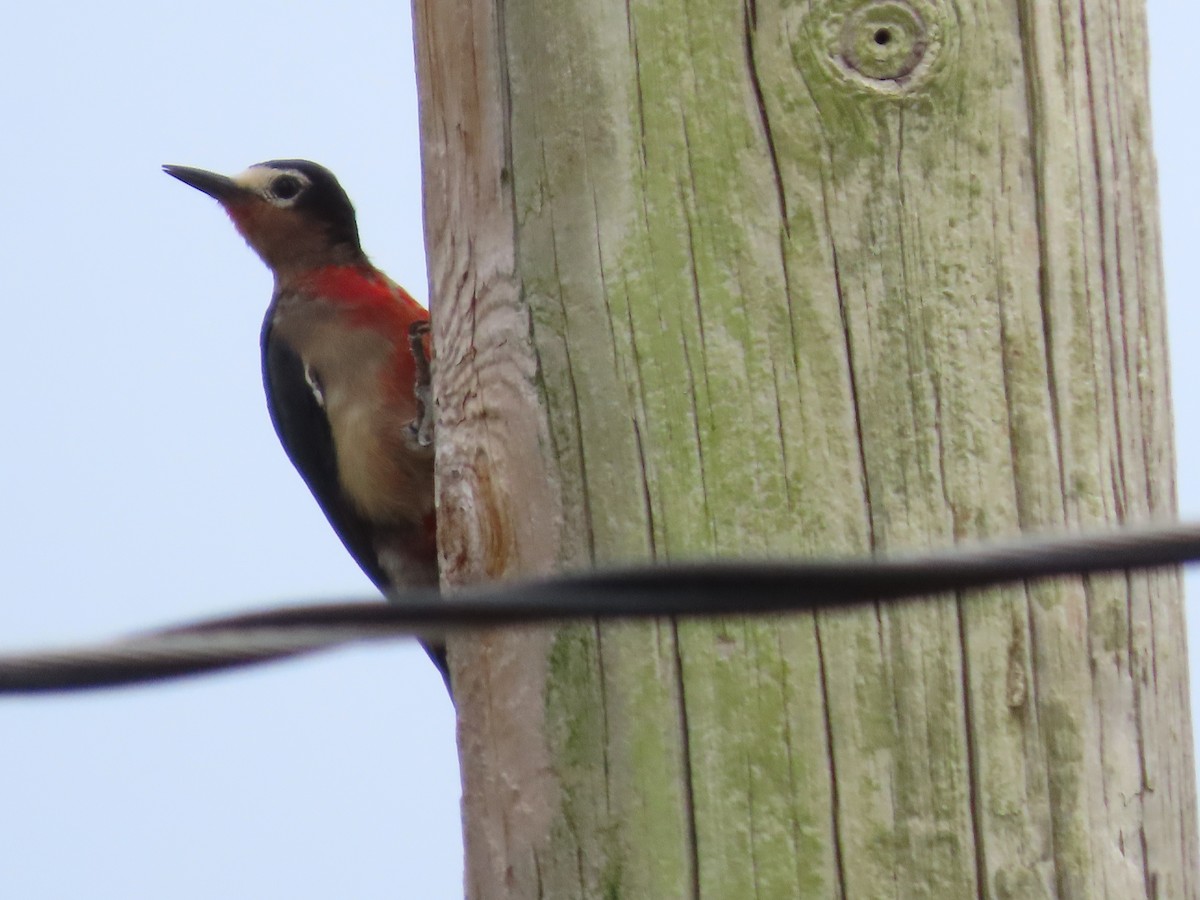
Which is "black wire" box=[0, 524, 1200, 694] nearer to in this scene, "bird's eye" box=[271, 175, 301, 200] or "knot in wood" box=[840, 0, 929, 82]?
"knot in wood" box=[840, 0, 929, 82]

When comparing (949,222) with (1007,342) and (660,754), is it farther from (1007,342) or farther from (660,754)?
(660,754)

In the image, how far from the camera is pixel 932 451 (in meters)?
2.01

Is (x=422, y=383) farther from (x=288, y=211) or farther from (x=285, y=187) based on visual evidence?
(x=285, y=187)

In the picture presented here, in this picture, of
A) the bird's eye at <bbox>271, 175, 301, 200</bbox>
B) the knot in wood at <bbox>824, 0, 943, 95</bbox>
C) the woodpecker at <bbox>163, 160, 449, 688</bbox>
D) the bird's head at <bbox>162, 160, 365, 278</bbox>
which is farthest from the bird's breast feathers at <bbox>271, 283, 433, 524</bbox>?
the knot in wood at <bbox>824, 0, 943, 95</bbox>

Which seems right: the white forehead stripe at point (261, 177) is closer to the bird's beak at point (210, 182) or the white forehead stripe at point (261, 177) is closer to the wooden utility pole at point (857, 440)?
the bird's beak at point (210, 182)

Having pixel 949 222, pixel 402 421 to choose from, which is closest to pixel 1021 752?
pixel 949 222


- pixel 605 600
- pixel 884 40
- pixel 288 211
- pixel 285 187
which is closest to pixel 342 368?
pixel 288 211

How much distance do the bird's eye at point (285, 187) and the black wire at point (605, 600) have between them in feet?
16.9

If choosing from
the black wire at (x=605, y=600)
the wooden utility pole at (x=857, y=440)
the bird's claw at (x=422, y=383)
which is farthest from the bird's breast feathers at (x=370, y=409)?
the black wire at (x=605, y=600)

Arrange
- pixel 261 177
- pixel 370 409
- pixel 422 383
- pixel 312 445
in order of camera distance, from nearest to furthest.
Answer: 1. pixel 422 383
2. pixel 370 409
3. pixel 312 445
4. pixel 261 177

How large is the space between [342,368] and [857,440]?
3376 mm

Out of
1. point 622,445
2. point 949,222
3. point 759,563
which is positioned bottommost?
point 759,563

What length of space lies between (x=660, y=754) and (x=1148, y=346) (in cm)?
78

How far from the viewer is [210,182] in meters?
6.29
